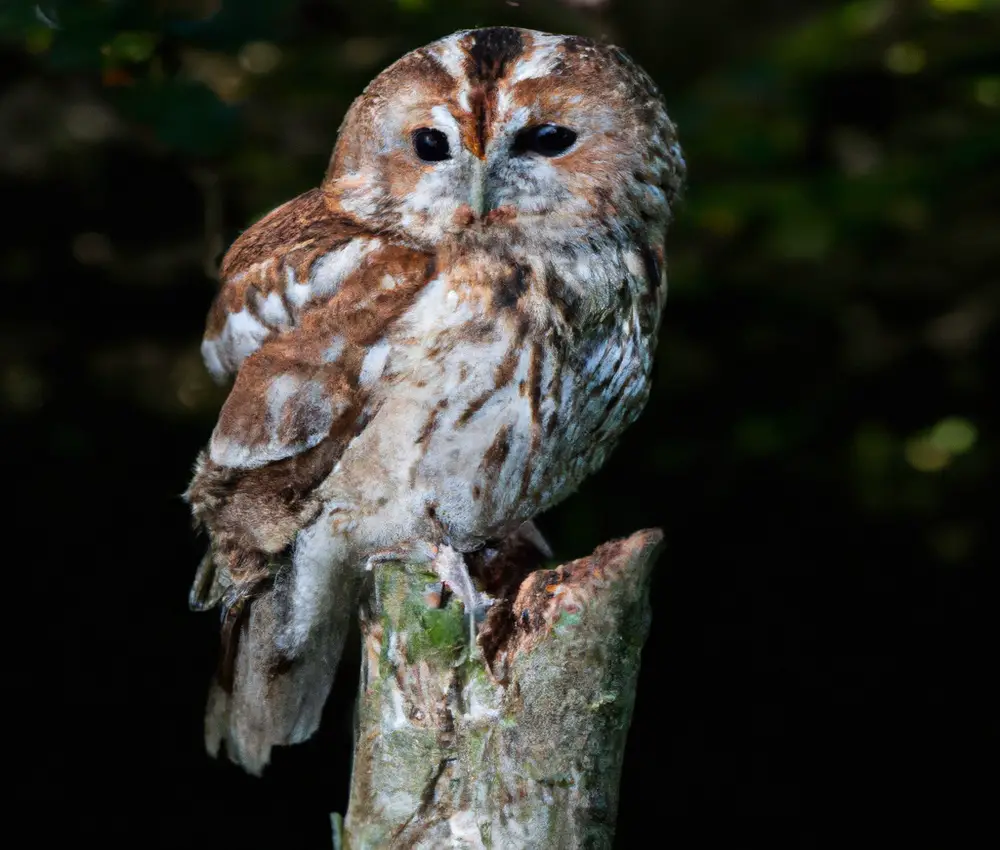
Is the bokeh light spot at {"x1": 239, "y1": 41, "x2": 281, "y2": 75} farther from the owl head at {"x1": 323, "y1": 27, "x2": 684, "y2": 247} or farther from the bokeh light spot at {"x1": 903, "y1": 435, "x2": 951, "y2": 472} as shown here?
the bokeh light spot at {"x1": 903, "y1": 435, "x2": 951, "y2": 472}

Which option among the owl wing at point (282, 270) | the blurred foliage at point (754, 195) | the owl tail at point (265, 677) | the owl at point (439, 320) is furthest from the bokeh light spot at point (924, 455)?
the owl wing at point (282, 270)

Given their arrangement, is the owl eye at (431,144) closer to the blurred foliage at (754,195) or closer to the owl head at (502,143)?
the owl head at (502,143)

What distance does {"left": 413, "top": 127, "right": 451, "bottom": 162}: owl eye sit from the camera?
1.70 m

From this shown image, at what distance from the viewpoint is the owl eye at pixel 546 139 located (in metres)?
1.71

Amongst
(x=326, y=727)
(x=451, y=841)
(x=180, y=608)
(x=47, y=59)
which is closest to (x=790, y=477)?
(x=326, y=727)

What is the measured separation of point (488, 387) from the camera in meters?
1.67

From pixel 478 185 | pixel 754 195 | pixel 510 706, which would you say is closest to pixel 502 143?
pixel 478 185

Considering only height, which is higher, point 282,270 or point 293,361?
point 282,270

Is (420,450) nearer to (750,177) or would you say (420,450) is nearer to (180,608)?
(750,177)

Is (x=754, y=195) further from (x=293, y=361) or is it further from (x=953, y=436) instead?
(x=293, y=361)

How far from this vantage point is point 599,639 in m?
1.56

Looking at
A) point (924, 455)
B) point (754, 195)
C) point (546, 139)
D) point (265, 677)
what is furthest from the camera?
point (924, 455)

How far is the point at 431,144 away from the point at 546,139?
0.17m

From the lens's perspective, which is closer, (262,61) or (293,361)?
(293,361)
